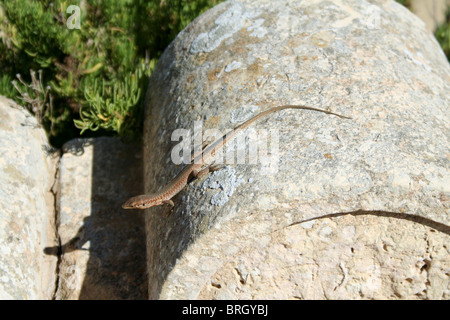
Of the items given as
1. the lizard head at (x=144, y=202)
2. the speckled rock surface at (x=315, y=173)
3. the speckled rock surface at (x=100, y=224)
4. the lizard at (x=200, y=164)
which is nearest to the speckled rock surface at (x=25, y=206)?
the speckled rock surface at (x=100, y=224)

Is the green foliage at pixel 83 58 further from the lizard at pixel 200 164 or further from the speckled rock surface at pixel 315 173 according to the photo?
the lizard at pixel 200 164

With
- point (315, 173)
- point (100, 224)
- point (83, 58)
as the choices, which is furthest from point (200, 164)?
point (83, 58)

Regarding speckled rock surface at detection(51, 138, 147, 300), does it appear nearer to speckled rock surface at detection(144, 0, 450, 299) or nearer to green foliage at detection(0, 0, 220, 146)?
green foliage at detection(0, 0, 220, 146)

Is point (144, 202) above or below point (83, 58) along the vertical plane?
below

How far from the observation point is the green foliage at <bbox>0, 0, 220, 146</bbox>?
3.82 metres

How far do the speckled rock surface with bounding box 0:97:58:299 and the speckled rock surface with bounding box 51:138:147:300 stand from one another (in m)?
0.11

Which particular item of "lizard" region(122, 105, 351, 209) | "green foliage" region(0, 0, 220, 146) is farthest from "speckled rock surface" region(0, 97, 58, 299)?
"lizard" region(122, 105, 351, 209)

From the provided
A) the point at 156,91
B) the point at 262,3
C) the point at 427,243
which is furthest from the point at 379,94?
the point at 156,91

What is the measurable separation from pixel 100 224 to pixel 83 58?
1.63 metres

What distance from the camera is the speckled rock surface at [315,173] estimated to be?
227 centimetres

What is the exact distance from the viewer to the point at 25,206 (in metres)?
3.22

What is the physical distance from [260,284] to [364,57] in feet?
5.20

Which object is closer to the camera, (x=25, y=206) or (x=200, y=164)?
(x=200, y=164)

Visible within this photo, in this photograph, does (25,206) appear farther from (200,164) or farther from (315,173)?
(315,173)
